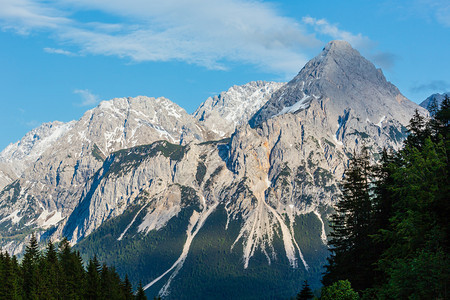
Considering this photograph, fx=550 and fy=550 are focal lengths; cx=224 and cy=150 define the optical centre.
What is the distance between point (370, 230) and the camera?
3063 inches

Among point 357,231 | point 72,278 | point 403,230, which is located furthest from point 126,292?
point 403,230

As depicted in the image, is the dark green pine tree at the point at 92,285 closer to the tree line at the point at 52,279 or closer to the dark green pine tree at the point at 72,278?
the tree line at the point at 52,279

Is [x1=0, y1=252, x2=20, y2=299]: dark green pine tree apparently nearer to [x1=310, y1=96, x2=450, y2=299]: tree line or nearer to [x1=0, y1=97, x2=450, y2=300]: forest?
[x1=0, y1=97, x2=450, y2=300]: forest

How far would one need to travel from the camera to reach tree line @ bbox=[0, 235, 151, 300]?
95500 mm

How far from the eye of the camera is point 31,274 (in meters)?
104

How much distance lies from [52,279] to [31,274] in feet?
19.1

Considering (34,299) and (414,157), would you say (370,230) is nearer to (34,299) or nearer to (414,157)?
(414,157)

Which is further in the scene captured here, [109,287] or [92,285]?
[109,287]

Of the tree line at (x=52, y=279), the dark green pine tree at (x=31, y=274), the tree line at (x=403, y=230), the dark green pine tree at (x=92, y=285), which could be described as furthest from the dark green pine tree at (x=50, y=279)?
the tree line at (x=403, y=230)

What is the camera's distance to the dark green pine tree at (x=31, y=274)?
3828 inches

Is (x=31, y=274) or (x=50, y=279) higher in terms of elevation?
(x=31, y=274)

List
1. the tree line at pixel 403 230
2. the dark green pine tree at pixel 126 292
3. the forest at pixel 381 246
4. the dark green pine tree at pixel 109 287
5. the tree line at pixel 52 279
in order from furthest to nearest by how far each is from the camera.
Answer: the dark green pine tree at pixel 126 292, the dark green pine tree at pixel 109 287, the tree line at pixel 52 279, the forest at pixel 381 246, the tree line at pixel 403 230

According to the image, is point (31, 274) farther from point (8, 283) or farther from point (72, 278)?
point (8, 283)

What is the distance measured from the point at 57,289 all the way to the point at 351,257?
53.4 metres
